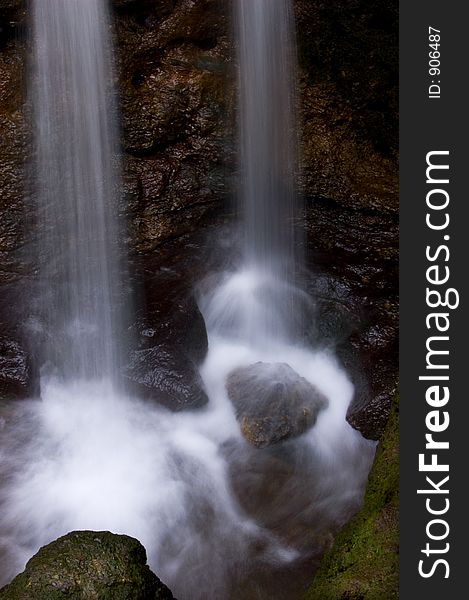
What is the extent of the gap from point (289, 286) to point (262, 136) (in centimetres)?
181

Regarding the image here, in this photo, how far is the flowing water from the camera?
5.31 meters

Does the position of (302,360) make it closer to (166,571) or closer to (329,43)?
(166,571)

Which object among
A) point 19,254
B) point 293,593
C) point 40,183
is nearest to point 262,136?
point 40,183

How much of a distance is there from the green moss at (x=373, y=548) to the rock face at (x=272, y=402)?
8.03 feet

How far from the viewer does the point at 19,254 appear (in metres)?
7.27

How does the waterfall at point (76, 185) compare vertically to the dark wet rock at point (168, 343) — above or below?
above

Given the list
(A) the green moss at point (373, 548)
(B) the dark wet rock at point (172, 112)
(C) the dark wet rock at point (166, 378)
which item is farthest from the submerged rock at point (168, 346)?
(A) the green moss at point (373, 548)

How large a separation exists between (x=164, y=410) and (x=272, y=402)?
1132 mm

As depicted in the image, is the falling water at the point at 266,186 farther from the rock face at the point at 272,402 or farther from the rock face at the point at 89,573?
the rock face at the point at 89,573

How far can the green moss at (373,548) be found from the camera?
3.21 meters

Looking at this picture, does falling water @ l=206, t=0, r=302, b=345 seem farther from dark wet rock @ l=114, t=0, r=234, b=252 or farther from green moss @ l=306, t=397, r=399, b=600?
green moss @ l=306, t=397, r=399, b=600

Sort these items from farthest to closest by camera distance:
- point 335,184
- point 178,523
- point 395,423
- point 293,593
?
point 335,184 < point 178,523 < point 293,593 < point 395,423

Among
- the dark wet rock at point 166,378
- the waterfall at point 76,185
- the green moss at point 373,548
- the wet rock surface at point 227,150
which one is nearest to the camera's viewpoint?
the green moss at point 373,548

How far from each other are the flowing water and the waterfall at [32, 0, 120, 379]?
0.02m
